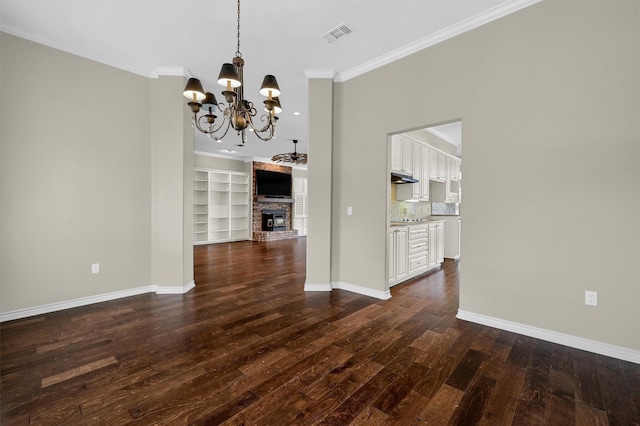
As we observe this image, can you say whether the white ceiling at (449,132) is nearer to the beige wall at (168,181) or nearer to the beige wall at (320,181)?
the beige wall at (320,181)

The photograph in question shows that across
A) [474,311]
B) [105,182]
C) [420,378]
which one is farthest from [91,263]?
[474,311]

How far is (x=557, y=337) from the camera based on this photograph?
2404 millimetres

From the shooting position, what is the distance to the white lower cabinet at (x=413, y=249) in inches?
158

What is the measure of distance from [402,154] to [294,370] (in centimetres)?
372

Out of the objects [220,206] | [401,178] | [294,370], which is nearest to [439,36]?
[401,178]

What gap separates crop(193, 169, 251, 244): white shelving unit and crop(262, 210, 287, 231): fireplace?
0.60m

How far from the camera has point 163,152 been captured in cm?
375

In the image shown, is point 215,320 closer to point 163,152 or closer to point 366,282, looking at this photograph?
point 366,282

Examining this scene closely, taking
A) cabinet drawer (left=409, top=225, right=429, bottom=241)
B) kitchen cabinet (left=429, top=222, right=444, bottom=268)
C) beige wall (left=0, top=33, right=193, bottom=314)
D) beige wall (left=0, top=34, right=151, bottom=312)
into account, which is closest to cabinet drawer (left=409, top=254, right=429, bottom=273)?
kitchen cabinet (left=429, top=222, right=444, bottom=268)

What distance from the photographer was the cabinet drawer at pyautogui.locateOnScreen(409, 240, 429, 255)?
14.6 ft

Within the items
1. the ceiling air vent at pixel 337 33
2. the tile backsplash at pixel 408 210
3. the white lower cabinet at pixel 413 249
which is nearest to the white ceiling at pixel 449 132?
the tile backsplash at pixel 408 210

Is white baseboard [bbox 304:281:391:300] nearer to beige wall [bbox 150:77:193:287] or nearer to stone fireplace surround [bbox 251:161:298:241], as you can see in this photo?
beige wall [bbox 150:77:193:287]

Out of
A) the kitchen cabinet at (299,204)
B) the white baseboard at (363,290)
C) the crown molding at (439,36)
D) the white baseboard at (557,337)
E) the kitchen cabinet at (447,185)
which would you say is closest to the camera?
the white baseboard at (557,337)

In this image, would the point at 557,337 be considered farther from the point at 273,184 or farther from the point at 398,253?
the point at 273,184
